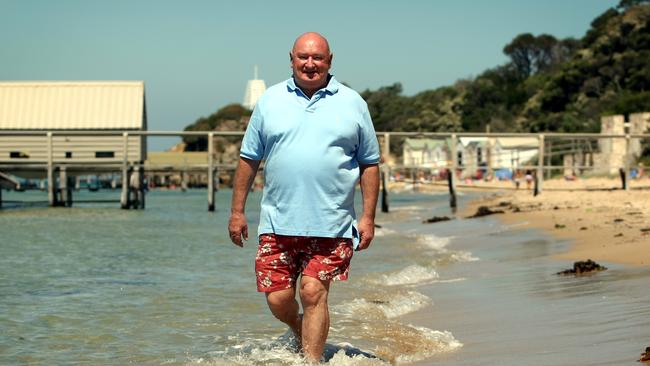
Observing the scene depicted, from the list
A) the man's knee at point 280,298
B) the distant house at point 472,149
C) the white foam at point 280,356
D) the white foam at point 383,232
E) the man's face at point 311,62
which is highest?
the distant house at point 472,149

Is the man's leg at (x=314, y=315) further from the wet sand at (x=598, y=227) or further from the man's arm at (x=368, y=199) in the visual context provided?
the wet sand at (x=598, y=227)

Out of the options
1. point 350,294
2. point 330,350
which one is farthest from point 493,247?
point 330,350

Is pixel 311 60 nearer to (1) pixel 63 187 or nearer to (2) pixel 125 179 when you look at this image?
(2) pixel 125 179

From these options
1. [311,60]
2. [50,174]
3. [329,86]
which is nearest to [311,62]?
[311,60]

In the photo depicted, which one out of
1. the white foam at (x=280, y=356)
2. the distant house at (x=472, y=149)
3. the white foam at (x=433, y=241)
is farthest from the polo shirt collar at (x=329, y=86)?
the distant house at (x=472, y=149)

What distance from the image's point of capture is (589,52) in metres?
86.9

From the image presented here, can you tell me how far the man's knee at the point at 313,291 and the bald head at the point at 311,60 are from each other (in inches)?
38.2

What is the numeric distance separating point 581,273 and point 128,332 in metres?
3.80

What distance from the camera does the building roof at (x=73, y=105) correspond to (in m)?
42.2

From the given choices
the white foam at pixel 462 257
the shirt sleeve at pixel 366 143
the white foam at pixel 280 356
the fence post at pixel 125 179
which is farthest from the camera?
the fence post at pixel 125 179

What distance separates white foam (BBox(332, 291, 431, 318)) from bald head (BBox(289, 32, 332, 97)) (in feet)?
10.5

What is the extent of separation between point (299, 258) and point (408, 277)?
18.3 ft

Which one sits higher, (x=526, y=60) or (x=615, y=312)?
(x=526, y=60)

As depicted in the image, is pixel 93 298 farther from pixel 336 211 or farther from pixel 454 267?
pixel 336 211
